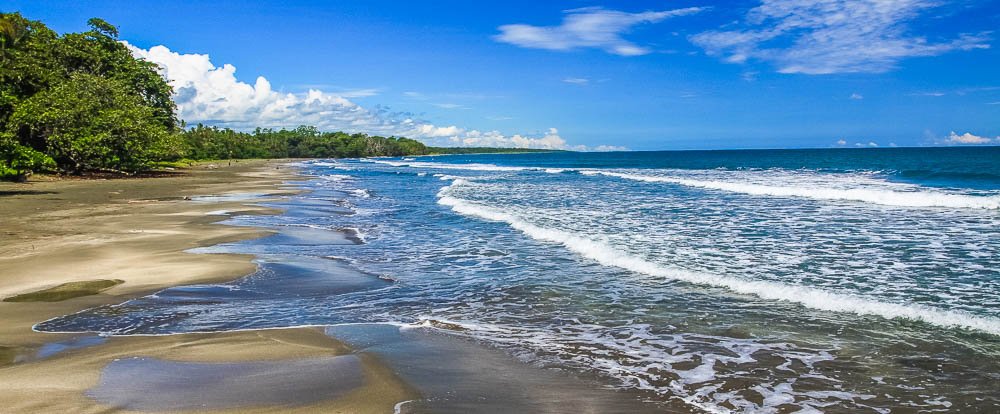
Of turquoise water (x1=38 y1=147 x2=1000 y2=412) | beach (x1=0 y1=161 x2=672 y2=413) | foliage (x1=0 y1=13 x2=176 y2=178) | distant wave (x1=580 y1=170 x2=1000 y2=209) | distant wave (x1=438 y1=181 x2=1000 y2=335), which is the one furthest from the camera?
foliage (x1=0 y1=13 x2=176 y2=178)

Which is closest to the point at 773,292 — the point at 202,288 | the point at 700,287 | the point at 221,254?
the point at 700,287

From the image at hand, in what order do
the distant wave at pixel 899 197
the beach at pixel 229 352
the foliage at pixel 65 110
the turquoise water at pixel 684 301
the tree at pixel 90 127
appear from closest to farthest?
the beach at pixel 229 352, the turquoise water at pixel 684 301, the distant wave at pixel 899 197, the foliage at pixel 65 110, the tree at pixel 90 127

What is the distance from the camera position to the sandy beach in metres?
4.97

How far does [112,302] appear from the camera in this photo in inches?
338

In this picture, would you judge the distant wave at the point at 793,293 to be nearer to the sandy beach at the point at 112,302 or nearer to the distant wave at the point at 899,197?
the sandy beach at the point at 112,302

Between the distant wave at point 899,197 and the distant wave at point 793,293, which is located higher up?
the distant wave at point 899,197

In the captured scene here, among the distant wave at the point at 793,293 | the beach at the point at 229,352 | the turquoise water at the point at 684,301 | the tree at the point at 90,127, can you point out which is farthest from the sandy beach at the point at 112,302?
the tree at the point at 90,127

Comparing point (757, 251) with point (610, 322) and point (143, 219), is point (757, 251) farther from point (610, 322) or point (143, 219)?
point (143, 219)

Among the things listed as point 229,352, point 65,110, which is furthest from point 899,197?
point 65,110

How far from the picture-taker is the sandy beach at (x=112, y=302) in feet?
16.3

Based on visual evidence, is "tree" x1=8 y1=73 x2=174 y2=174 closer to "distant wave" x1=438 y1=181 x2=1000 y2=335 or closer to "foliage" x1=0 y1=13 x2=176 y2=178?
"foliage" x1=0 y1=13 x2=176 y2=178

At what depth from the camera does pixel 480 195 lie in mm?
33625

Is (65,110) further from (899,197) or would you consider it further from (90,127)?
(899,197)

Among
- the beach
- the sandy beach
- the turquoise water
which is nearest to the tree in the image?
the sandy beach
